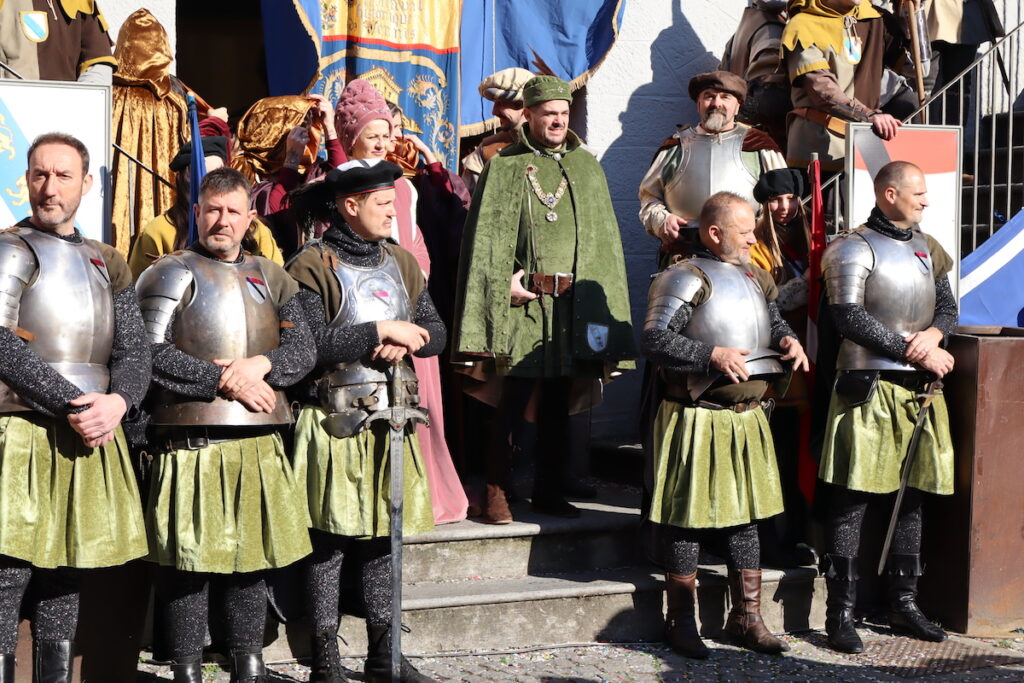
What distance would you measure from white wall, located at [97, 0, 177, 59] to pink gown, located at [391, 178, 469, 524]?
1708 mm

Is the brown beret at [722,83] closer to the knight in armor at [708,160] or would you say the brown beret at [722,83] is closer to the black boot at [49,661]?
the knight in armor at [708,160]

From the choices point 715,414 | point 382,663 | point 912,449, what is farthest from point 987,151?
point 382,663

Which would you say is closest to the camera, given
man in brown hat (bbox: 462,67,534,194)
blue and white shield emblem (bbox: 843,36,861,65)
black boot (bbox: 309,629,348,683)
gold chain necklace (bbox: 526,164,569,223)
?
black boot (bbox: 309,629,348,683)

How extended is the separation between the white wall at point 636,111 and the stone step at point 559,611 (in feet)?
6.59

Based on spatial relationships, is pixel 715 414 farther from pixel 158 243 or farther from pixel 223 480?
pixel 158 243

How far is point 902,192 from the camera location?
4.98 meters

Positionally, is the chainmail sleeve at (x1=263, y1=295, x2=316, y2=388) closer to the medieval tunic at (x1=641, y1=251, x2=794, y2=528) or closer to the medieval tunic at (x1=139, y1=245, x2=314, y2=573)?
the medieval tunic at (x1=139, y1=245, x2=314, y2=573)

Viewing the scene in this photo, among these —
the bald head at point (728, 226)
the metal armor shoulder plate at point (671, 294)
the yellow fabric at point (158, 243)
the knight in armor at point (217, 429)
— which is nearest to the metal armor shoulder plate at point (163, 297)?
the knight in armor at point (217, 429)

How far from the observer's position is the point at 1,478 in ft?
11.6

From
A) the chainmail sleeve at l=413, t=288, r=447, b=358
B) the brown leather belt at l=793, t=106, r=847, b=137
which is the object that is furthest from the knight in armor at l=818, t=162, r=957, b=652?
the chainmail sleeve at l=413, t=288, r=447, b=358

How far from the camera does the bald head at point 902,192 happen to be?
4.98 m

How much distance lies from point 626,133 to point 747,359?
275cm

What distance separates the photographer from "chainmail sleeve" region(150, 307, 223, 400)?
3770 millimetres

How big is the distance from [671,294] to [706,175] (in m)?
1.13
